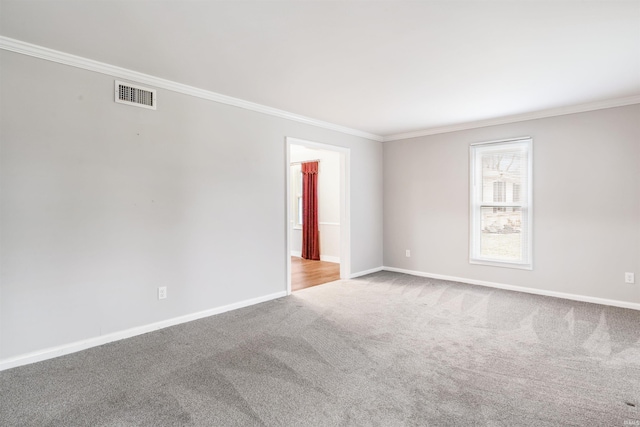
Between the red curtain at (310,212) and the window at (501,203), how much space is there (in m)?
3.43

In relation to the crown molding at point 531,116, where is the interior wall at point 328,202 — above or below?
below

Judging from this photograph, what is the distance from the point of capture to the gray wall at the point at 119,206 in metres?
2.59

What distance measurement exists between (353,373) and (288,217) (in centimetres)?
246

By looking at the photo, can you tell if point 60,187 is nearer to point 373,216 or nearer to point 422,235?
point 373,216

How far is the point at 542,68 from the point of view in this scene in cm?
307

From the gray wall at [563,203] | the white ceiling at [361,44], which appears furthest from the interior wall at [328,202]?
the white ceiling at [361,44]

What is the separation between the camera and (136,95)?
3.19m

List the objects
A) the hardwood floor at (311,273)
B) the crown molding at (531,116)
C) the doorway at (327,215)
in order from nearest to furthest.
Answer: the crown molding at (531,116) → the hardwood floor at (311,273) → the doorway at (327,215)

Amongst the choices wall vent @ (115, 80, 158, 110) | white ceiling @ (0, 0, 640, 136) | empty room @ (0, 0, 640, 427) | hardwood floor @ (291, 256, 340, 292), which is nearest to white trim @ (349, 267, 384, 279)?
hardwood floor @ (291, 256, 340, 292)

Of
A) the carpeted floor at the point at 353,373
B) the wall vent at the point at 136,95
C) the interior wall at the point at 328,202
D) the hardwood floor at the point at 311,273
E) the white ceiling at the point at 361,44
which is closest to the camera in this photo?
the carpeted floor at the point at 353,373

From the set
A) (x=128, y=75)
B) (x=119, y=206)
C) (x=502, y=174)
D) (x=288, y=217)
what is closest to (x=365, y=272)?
(x=288, y=217)

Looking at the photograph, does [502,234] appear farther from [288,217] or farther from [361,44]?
[361,44]

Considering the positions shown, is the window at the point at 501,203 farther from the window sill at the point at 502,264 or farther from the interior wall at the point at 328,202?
the interior wall at the point at 328,202

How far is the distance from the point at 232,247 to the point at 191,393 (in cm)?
191
